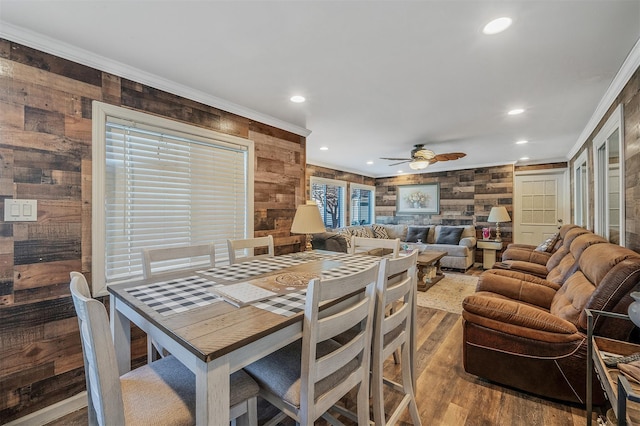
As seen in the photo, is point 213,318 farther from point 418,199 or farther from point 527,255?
point 418,199

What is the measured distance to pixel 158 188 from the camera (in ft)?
7.57

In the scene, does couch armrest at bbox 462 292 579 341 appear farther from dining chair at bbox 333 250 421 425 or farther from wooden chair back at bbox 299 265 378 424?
wooden chair back at bbox 299 265 378 424

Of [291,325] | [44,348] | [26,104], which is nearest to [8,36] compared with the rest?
[26,104]

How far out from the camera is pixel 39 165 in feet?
5.60

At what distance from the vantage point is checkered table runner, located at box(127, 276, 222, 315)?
1.23 m

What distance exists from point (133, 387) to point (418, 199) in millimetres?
6925

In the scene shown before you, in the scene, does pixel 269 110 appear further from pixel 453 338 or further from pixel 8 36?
pixel 453 338

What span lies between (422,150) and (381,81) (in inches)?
88.8

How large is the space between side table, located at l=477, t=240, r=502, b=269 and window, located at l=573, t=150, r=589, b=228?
1.31 meters

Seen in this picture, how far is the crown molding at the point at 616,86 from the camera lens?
1843 millimetres

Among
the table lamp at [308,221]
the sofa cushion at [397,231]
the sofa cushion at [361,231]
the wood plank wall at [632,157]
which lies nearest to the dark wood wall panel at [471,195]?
the sofa cushion at [397,231]

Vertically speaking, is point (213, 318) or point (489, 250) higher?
point (213, 318)

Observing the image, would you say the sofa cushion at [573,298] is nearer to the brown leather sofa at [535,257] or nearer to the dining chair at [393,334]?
the dining chair at [393,334]

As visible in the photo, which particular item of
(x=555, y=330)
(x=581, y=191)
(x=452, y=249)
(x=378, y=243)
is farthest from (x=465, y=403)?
(x=581, y=191)
